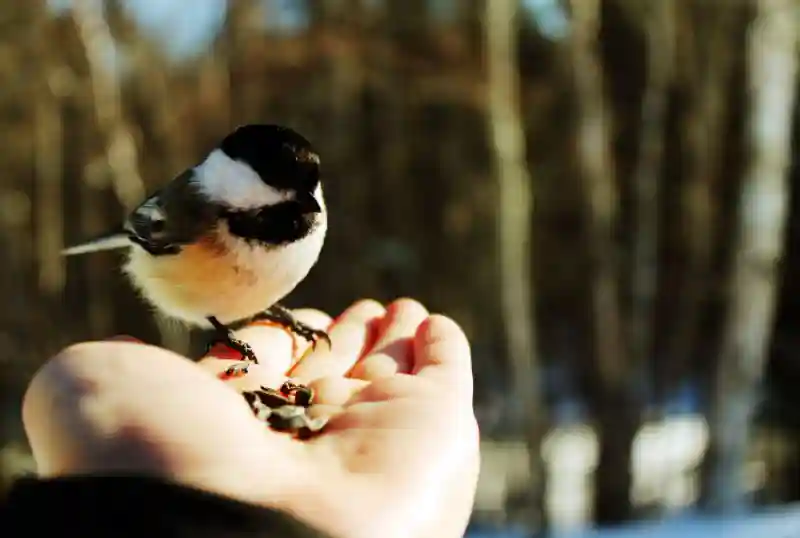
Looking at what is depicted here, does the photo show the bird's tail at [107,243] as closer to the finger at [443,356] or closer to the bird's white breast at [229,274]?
the bird's white breast at [229,274]

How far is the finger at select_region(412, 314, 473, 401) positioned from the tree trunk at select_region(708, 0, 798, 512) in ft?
7.02

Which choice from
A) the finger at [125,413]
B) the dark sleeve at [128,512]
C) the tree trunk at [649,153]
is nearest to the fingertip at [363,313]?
the finger at [125,413]

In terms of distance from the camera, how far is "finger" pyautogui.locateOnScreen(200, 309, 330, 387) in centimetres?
112

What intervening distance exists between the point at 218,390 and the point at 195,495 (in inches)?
6.0

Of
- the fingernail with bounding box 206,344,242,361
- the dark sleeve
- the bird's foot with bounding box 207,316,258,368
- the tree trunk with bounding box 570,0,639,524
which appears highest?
the dark sleeve

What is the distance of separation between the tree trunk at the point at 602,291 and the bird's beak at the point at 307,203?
224 centimetres

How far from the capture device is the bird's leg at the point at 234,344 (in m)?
1.12

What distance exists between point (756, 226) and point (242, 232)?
238 centimetres

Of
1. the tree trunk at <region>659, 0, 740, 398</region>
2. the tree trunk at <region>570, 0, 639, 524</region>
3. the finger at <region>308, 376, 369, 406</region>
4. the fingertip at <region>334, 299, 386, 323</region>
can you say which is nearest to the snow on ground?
the tree trunk at <region>570, 0, 639, 524</region>

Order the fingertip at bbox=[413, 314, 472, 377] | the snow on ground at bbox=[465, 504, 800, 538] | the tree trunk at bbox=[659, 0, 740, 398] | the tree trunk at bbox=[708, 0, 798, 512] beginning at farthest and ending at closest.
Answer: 1. the tree trunk at bbox=[659, 0, 740, 398]
2. the tree trunk at bbox=[708, 0, 798, 512]
3. the snow on ground at bbox=[465, 504, 800, 538]
4. the fingertip at bbox=[413, 314, 472, 377]

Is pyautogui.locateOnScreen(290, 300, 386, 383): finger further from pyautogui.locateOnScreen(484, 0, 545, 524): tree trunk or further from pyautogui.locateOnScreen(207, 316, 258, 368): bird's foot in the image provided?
pyautogui.locateOnScreen(484, 0, 545, 524): tree trunk

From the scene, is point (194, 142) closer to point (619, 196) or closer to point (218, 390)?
point (619, 196)

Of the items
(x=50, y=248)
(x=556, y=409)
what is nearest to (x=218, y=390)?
(x=556, y=409)

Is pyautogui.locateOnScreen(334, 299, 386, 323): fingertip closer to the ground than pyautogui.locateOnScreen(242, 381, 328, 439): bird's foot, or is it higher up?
closer to the ground
